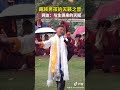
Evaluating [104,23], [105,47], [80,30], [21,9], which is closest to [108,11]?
[104,23]

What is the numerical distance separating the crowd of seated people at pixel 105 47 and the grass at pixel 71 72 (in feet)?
1.94

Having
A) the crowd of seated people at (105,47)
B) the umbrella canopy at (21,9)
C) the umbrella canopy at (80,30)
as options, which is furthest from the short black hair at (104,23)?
the umbrella canopy at (21,9)

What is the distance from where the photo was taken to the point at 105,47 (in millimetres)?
7172

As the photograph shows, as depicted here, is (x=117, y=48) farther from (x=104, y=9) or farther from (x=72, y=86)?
(x=72, y=86)

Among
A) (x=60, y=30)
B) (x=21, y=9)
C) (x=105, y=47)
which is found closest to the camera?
(x=60, y=30)

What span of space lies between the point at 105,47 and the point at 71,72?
102 centimetres

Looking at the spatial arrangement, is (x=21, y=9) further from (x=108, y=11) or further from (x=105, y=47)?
(x=105, y=47)

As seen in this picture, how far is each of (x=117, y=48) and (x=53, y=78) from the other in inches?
56.9

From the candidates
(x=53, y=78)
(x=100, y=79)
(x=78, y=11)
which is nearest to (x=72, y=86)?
(x=53, y=78)

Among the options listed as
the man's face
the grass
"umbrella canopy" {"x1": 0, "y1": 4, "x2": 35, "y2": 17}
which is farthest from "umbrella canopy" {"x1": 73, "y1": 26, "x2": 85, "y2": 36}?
"umbrella canopy" {"x1": 0, "y1": 4, "x2": 35, "y2": 17}

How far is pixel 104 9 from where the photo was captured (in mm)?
7008

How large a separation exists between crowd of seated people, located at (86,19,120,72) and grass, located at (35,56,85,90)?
1.94ft

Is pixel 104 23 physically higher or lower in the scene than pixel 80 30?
higher

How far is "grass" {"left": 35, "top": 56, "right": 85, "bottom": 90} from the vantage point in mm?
6520
